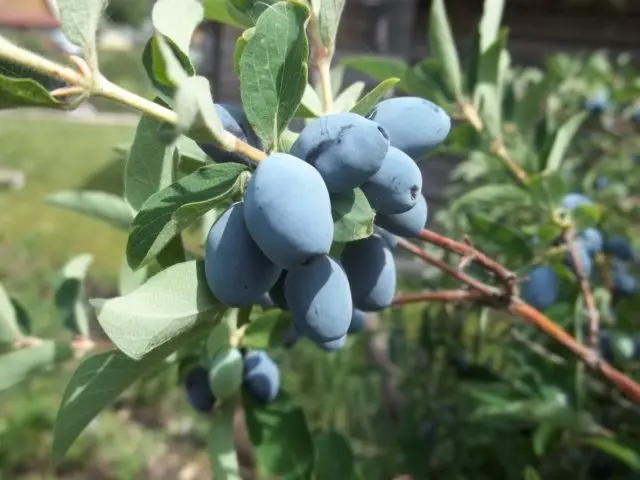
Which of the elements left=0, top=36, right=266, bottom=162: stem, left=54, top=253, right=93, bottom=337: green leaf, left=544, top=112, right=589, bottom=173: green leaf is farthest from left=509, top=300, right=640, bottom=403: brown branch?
left=54, top=253, right=93, bottom=337: green leaf

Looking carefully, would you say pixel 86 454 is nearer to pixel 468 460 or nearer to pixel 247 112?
pixel 468 460

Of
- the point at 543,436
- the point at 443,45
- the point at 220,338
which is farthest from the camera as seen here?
the point at 543,436

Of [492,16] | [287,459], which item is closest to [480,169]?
[492,16]

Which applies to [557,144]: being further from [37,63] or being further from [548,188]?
[37,63]

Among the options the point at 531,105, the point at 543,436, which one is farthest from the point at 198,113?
the point at 531,105

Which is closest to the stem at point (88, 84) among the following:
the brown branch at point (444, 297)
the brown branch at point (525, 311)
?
the brown branch at point (525, 311)

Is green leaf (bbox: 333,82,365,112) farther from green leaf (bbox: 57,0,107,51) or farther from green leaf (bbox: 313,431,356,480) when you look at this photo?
green leaf (bbox: 313,431,356,480)
